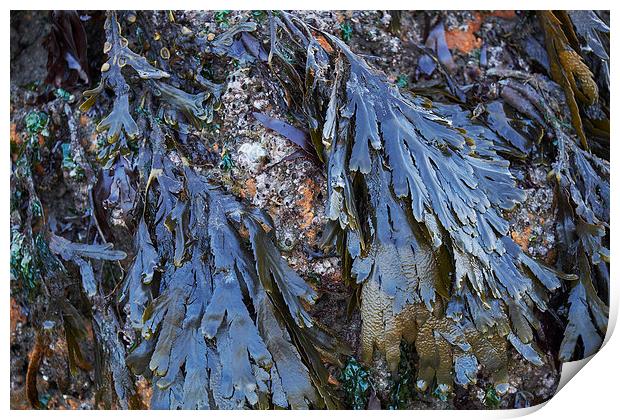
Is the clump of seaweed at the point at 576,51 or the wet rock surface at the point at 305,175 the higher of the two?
the clump of seaweed at the point at 576,51

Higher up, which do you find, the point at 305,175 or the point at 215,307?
the point at 305,175

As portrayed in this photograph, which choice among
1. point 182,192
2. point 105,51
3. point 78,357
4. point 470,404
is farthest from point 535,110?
point 78,357

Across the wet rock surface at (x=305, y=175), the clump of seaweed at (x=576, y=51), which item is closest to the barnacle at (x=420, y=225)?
the wet rock surface at (x=305, y=175)

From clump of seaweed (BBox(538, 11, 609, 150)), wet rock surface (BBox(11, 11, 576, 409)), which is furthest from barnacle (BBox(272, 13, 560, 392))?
clump of seaweed (BBox(538, 11, 609, 150))

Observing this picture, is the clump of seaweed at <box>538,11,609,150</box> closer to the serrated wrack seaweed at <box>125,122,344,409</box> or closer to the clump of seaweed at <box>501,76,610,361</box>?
the clump of seaweed at <box>501,76,610,361</box>

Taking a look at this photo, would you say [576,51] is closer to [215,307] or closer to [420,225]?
[420,225]

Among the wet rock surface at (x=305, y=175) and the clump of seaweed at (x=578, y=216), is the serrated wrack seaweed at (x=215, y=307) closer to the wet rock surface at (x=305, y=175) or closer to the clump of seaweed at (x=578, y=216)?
the wet rock surface at (x=305, y=175)

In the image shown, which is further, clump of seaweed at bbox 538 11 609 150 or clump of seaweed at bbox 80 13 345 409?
clump of seaweed at bbox 538 11 609 150

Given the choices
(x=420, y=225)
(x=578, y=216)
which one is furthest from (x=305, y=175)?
(x=578, y=216)
